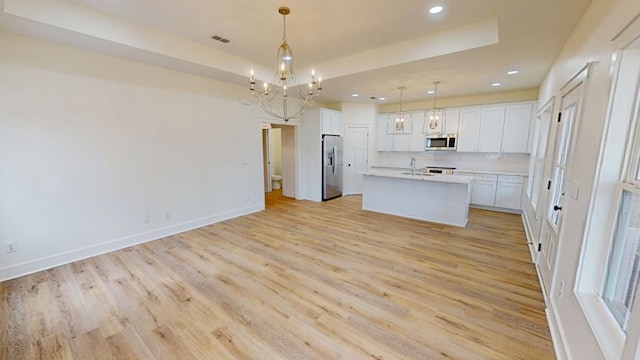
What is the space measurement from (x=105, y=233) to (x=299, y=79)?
4.07 m

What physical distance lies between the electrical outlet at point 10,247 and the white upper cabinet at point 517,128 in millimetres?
8377

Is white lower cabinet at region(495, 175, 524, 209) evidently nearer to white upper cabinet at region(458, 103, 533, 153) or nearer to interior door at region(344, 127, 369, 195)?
white upper cabinet at region(458, 103, 533, 153)

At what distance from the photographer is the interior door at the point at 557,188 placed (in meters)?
2.42

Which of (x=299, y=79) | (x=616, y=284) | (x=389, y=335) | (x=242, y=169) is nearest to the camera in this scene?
(x=616, y=284)

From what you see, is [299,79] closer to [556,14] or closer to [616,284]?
[556,14]

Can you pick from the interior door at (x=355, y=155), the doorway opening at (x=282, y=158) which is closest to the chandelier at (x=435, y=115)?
the interior door at (x=355, y=155)

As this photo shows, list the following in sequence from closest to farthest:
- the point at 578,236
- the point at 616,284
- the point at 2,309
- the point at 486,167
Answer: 1. the point at 616,284
2. the point at 578,236
3. the point at 2,309
4. the point at 486,167

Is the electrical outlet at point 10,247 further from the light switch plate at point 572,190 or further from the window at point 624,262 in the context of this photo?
the light switch plate at point 572,190

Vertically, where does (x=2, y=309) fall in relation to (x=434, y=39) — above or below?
below

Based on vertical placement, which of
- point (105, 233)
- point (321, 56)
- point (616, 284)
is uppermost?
point (321, 56)

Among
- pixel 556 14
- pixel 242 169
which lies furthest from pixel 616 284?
pixel 242 169

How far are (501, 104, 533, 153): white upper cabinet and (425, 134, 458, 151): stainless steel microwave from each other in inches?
40.0

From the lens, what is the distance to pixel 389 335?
2.04 m

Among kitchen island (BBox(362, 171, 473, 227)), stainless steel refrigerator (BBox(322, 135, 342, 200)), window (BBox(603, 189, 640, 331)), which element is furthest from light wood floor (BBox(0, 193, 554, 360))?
stainless steel refrigerator (BBox(322, 135, 342, 200))
